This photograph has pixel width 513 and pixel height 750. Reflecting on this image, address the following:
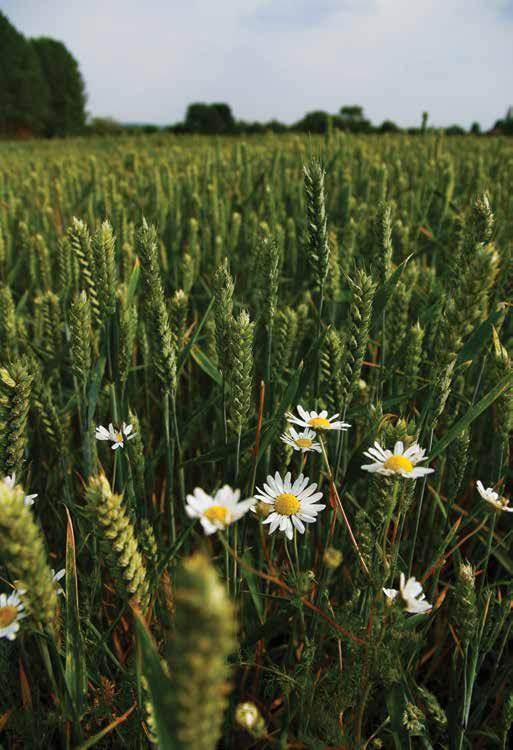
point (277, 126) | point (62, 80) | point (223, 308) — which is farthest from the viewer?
point (62, 80)

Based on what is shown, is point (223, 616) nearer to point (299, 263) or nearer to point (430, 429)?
point (430, 429)

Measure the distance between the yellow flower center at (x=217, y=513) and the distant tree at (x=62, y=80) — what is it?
1603 inches

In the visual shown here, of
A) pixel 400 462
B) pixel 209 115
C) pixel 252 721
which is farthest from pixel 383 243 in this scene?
pixel 209 115

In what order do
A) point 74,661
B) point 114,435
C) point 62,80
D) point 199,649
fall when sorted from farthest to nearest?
point 62,80 < point 114,435 < point 74,661 < point 199,649

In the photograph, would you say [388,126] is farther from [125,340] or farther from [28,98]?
[28,98]

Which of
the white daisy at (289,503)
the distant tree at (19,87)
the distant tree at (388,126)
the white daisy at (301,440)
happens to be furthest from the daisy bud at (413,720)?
the distant tree at (19,87)

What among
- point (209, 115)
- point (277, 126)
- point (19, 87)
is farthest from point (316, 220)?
point (19, 87)

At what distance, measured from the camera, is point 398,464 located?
30.4 inches

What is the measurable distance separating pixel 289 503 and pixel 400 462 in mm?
252

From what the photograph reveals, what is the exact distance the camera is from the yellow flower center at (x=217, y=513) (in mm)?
627

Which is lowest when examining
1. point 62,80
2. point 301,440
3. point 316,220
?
point 301,440

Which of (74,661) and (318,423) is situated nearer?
(74,661)

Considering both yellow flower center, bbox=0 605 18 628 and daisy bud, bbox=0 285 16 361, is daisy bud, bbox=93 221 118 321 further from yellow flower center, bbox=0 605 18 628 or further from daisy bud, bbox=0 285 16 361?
yellow flower center, bbox=0 605 18 628

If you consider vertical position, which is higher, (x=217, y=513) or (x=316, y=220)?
(x=316, y=220)
